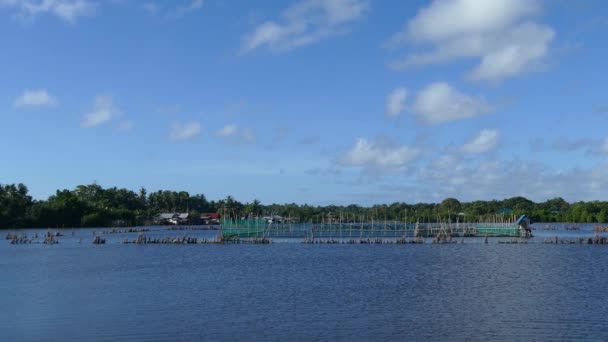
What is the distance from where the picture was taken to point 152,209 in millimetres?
162875

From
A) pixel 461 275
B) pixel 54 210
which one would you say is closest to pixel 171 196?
pixel 54 210

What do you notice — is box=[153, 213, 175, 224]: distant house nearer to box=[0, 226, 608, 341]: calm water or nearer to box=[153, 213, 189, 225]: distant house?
box=[153, 213, 189, 225]: distant house

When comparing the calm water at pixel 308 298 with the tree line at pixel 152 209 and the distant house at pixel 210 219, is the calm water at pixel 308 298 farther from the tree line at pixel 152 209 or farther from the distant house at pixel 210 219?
the distant house at pixel 210 219

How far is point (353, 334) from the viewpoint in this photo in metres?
19.8

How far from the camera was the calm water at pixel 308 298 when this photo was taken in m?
20.3

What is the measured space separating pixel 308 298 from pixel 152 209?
5568 inches

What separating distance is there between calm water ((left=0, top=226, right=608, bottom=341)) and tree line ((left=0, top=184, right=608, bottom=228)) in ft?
176

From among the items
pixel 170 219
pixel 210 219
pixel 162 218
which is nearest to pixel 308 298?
pixel 170 219

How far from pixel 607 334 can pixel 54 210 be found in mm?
111808

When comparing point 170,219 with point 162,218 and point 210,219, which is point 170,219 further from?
point 210,219

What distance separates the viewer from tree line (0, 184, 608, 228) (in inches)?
4461

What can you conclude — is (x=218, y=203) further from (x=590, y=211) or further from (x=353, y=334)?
(x=353, y=334)

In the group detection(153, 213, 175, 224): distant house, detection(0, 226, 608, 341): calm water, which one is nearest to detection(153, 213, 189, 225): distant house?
detection(153, 213, 175, 224): distant house

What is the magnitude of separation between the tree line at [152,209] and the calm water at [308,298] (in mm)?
53651
